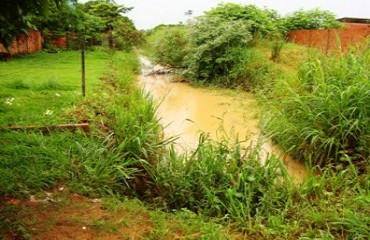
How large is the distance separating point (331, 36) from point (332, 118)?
254 inches

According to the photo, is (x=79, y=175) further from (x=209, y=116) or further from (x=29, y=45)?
(x=29, y=45)

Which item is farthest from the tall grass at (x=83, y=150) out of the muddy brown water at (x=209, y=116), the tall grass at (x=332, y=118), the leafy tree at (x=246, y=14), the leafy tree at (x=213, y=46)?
the leafy tree at (x=246, y=14)

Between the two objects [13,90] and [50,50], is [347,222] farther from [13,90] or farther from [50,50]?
[50,50]

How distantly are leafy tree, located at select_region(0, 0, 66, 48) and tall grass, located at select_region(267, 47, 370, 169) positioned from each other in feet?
9.34

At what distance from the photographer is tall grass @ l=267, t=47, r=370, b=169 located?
13.2 ft

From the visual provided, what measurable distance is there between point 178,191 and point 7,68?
7.07 meters

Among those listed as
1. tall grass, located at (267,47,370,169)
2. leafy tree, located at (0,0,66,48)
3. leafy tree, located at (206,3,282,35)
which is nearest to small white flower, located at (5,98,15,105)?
leafy tree, located at (0,0,66,48)

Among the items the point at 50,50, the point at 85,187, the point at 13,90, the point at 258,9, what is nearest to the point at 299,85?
the point at 85,187

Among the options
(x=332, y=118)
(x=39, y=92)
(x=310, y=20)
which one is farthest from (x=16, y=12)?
(x=310, y=20)

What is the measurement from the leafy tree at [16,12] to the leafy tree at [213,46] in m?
7.11

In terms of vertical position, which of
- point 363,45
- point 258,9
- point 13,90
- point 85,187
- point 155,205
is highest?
point 258,9

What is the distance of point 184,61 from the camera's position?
10.5m

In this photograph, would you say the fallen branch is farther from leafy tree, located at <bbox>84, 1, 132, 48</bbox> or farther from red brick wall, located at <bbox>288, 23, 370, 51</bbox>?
leafy tree, located at <bbox>84, 1, 132, 48</bbox>

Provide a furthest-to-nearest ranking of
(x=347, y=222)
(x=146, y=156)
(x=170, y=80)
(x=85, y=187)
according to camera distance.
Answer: (x=170, y=80) → (x=146, y=156) → (x=85, y=187) → (x=347, y=222)
